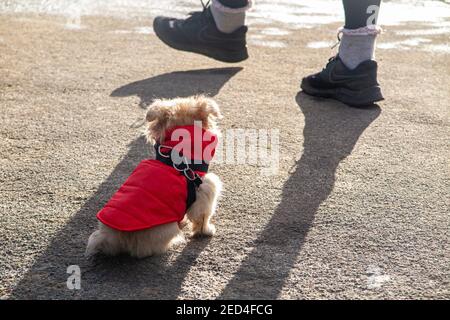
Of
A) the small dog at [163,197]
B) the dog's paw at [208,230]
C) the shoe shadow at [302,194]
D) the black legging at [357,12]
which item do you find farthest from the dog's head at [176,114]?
the black legging at [357,12]

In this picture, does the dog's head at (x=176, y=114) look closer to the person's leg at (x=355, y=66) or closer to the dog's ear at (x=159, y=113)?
the dog's ear at (x=159, y=113)

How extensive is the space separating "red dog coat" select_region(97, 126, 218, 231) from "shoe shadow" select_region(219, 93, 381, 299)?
0.41m

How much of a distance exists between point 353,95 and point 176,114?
2.08m

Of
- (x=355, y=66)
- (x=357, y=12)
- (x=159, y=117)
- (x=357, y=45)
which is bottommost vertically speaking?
(x=355, y=66)

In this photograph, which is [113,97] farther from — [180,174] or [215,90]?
[180,174]

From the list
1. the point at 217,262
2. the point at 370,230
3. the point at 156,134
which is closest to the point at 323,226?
the point at 370,230

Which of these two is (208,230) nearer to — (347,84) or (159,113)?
(159,113)

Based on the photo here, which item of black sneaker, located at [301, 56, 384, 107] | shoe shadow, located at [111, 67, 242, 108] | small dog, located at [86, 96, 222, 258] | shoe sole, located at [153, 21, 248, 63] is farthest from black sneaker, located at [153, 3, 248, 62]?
small dog, located at [86, 96, 222, 258]

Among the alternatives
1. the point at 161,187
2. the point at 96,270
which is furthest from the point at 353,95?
the point at 96,270

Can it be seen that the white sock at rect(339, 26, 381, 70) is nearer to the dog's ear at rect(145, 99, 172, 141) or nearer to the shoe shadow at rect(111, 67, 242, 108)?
the shoe shadow at rect(111, 67, 242, 108)

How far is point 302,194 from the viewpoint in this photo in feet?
10.9

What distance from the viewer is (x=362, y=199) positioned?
10.7 feet

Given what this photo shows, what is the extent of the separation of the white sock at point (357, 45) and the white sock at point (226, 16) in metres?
1.03

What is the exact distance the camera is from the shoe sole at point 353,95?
14.9 feet
